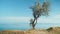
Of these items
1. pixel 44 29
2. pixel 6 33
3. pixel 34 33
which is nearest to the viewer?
pixel 6 33

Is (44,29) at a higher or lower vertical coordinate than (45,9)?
lower

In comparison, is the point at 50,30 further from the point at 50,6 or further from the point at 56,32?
the point at 50,6

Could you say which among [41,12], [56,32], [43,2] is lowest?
[56,32]

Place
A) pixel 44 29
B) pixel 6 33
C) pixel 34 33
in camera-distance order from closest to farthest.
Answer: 1. pixel 6 33
2. pixel 34 33
3. pixel 44 29

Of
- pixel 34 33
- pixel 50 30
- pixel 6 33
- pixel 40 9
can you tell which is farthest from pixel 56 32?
pixel 6 33

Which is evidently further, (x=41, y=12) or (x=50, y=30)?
(x=41, y=12)

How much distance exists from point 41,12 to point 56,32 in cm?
175

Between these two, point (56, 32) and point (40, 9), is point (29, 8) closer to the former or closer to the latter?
point (40, 9)

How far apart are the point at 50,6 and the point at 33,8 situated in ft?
3.54

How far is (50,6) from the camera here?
9672 millimetres

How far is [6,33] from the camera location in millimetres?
7289

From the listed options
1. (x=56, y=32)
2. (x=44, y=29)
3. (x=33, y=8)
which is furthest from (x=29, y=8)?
(x=56, y=32)

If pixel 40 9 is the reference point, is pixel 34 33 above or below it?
below

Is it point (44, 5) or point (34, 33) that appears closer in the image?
point (34, 33)
